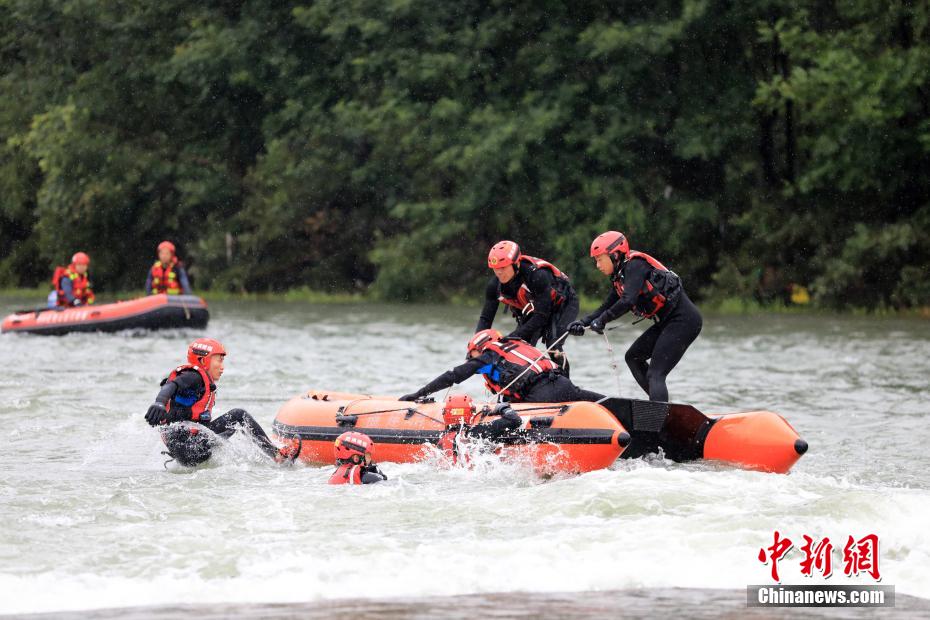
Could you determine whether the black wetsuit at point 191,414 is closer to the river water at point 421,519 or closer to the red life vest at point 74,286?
the river water at point 421,519

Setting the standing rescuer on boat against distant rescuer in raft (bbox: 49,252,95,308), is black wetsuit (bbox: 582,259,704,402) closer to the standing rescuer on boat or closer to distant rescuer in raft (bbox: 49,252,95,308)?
the standing rescuer on boat

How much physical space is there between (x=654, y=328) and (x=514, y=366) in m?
1.03

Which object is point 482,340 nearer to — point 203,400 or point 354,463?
point 354,463

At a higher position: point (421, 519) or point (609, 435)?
point (609, 435)

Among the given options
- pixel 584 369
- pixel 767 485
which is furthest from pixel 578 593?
pixel 584 369

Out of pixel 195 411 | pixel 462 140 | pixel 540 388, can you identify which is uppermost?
pixel 462 140

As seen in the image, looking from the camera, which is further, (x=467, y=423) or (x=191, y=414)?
(x=191, y=414)

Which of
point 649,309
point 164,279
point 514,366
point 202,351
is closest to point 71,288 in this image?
point 164,279

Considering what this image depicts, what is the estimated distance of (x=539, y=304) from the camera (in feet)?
36.3

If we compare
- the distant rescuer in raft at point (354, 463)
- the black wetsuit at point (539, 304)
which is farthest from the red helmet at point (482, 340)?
the distant rescuer in raft at point (354, 463)

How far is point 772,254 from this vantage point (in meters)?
27.6

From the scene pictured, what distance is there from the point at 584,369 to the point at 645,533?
10372 millimetres

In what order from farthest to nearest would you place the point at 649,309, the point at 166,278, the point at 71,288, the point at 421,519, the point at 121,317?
the point at 71,288, the point at 166,278, the point at 121,317, the point at 649,309, the point at 421,519

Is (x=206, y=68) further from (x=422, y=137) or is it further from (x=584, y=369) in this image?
(x=584, y=369)
